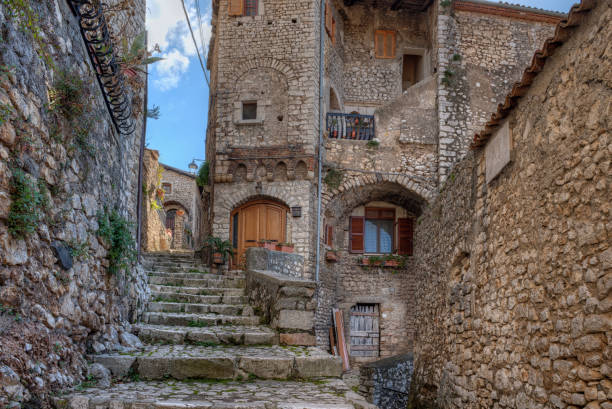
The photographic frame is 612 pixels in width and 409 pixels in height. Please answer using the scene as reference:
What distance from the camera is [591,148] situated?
3.86 meters

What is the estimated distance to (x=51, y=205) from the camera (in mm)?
3811

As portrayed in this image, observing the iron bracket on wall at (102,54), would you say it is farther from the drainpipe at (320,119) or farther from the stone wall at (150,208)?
the stone wall at (150,208)

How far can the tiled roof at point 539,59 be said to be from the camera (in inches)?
160

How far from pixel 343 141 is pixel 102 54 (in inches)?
449

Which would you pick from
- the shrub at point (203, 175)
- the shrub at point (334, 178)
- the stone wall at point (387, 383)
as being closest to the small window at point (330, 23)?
the shrub at point (334, 178)

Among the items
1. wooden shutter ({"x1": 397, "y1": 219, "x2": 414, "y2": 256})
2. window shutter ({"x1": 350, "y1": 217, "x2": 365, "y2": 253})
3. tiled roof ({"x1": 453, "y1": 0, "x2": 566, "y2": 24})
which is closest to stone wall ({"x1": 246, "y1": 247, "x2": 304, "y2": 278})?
window shutter ({"x1": 350, "y1": 217, "x2": 365, "y2": 253})

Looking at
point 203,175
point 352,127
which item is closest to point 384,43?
point 352,127

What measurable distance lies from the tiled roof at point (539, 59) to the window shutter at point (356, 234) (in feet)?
35.7

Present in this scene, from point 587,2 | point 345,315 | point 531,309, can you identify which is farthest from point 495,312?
point 345,315

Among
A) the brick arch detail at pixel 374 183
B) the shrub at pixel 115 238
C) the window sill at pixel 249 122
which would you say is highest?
the window sill at pixel 249 122

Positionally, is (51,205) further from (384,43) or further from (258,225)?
(384,43)

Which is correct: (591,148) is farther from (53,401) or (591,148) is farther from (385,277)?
(385,277)

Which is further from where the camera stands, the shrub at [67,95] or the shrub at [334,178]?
the shrub at [334,178]

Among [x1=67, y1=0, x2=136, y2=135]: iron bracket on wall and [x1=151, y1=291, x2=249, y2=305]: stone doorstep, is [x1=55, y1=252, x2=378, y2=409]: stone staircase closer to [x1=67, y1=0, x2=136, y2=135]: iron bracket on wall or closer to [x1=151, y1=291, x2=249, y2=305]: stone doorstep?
[x1=151, y1=291, x2=249, y2=305]: stone doorstep
